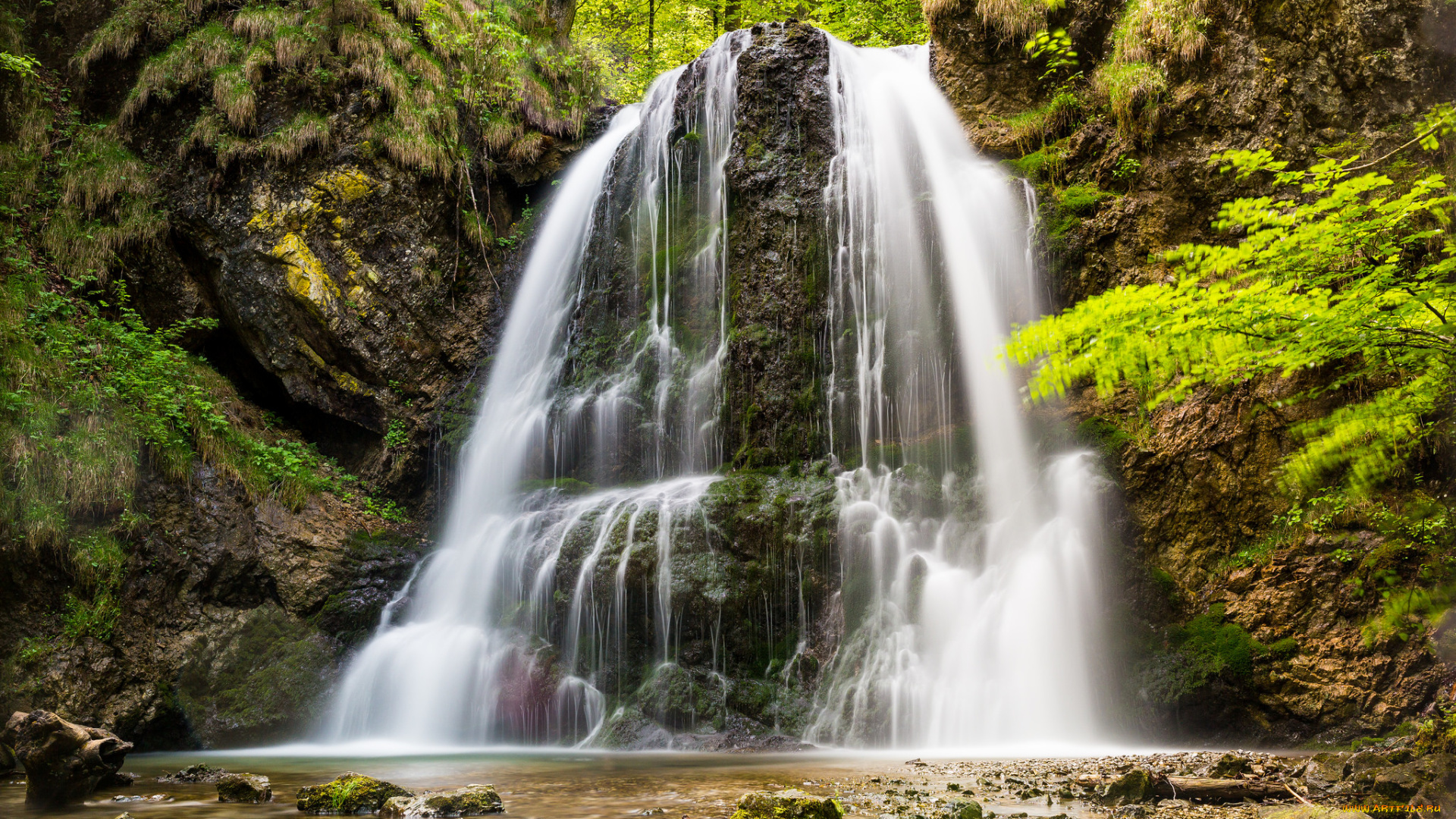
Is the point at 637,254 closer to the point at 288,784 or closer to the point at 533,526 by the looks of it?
the point at 533,526

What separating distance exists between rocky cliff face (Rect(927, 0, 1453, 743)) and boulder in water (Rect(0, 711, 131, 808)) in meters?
8.12

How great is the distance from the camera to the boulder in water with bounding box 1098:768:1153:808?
4398mm

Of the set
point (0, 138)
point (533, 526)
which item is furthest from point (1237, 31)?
point (0, 138)

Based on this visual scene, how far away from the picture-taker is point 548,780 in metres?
5.77

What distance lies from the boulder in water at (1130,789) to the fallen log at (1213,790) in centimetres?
8

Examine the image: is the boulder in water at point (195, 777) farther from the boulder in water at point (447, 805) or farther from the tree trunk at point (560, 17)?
the tree trunk at point (560, 17)

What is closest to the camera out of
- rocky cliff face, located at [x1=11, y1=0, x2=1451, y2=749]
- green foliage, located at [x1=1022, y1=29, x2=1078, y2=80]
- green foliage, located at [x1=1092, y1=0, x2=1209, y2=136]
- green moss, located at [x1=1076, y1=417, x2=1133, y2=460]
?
rocky cliff face, located at [x1=11, y1=0, x2=1451, y2=749]

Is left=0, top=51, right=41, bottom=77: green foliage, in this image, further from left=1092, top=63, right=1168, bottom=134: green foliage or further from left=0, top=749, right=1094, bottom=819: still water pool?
left=1092, top=63, right=1168, bottom=134: green foliage

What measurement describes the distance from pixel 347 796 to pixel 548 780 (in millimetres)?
1494

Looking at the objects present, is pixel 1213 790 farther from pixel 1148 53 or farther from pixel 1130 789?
pixel 1148 53

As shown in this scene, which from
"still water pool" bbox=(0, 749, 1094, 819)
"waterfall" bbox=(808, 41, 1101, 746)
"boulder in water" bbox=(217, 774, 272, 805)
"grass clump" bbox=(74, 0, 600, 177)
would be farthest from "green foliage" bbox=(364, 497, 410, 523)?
"boulder in water" bbox=(217, 774, 272, 805)

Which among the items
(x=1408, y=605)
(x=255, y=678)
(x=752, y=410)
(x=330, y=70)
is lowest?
(x=255, y=678)

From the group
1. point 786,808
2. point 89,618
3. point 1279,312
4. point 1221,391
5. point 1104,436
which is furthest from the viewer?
point 1104,436

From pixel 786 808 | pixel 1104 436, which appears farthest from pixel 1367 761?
pixel 1104 436
